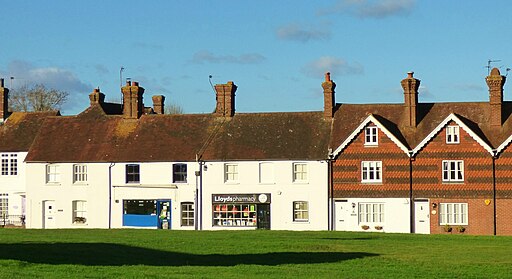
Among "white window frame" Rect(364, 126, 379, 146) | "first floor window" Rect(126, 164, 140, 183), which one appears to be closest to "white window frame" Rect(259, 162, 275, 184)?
"white window frame" Rect(364, 126, 379, 146)

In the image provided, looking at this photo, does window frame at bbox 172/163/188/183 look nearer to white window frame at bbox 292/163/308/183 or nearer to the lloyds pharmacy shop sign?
the lloyds pharmacy shop sign

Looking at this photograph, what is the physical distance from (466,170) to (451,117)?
3536 mm

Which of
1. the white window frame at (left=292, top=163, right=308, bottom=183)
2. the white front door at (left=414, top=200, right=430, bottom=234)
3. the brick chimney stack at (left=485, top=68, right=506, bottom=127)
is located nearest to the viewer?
the white front door at (left=414, top=200, right=430, bottom=234)

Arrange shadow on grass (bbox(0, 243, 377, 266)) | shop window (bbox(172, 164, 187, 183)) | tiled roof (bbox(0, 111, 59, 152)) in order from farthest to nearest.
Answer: tiled roof (bbox(0, 111, 59, 152)), shop window (bbox(172, 164, 187, 183)), shadow on grass (bbox(0, 243, 377, 266))

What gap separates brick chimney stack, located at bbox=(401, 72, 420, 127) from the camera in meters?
71.1

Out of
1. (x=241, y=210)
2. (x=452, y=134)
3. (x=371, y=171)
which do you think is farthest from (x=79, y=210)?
(x=452, y=134)

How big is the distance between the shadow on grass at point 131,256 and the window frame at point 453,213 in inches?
962

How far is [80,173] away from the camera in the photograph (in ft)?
251

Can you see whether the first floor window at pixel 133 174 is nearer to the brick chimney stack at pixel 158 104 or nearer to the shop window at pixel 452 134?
the brick chimney stack at pixel 158 104

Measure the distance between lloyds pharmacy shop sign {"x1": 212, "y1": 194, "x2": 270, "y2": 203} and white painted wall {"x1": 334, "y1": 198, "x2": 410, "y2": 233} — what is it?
4941 millimetres

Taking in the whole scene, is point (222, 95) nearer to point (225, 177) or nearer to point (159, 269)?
point (225, 177)

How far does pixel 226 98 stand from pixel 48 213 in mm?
15208

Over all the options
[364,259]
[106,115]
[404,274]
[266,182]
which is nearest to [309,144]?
[266,182]

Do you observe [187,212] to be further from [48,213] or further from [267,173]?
[48,213]
